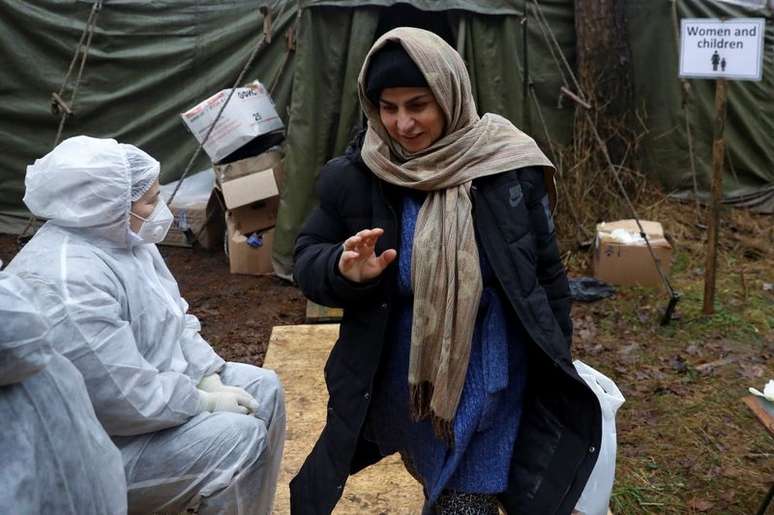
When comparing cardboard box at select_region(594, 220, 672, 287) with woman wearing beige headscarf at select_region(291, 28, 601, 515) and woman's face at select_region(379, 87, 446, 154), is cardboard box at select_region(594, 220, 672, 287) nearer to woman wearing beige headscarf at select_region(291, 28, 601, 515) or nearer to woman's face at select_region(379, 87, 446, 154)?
woman wearing beige headscarf at select_region(291, 28, 601, 515)

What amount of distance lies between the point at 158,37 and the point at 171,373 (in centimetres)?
587

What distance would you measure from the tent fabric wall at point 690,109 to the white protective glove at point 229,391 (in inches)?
234

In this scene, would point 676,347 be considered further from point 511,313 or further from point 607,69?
point 511,313

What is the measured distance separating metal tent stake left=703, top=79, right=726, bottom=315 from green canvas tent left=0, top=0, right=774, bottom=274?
67.8 inches

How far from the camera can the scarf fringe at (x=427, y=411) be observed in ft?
7.00

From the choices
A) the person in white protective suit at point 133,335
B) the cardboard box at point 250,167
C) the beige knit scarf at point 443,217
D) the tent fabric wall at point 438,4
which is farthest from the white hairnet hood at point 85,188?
the cardboard box at point 250,167

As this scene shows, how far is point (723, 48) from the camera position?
16.7ft

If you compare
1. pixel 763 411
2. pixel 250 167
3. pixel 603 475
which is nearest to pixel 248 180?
pixel 250 167

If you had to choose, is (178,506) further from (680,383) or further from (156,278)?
(680,383)

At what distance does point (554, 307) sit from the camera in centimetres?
223

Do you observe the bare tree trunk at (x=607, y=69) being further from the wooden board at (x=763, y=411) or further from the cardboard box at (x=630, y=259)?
the wooden board at (x=763, y=411)

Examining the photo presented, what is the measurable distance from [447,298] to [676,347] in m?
3.71

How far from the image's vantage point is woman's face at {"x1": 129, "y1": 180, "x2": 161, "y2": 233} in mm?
2516

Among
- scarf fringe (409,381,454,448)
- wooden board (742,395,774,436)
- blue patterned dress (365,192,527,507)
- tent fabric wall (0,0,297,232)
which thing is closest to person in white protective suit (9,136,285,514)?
blue patterned dress (365,192,527,507)
